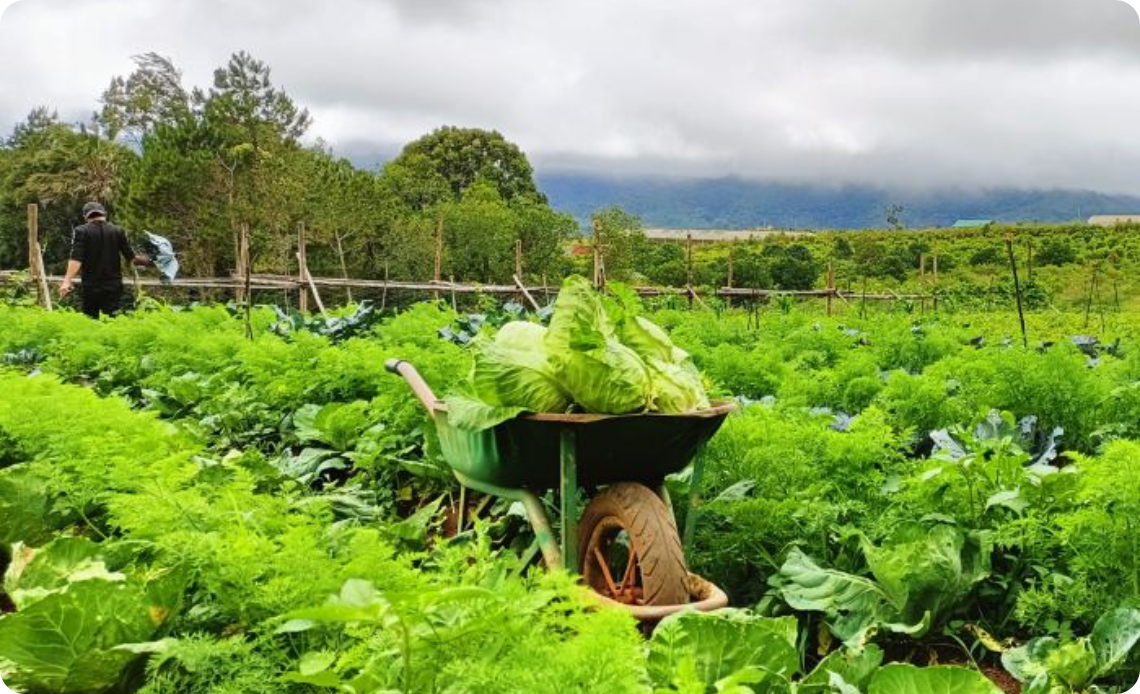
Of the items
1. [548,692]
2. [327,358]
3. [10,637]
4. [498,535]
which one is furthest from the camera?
[327,358]

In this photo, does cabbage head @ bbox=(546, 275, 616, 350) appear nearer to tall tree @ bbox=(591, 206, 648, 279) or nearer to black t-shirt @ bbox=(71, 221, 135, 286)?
black t-shirt @ bbox=(71, 221, 135, 286)

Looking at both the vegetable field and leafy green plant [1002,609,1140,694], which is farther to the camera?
leafy green plant [1002,609,1140,694]

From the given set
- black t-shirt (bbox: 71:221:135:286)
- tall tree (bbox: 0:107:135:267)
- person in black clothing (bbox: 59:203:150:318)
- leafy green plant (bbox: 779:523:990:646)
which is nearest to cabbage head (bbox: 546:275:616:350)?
leafy green plant (bbox: 779:523:990:646)

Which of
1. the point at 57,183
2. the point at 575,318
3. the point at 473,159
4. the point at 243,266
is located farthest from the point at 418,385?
the point at 473,159

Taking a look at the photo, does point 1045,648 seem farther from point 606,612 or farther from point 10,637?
point 10,637

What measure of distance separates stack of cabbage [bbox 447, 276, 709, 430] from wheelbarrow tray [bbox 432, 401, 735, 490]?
0.07 meters

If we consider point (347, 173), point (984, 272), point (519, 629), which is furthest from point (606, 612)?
point (984, 272)

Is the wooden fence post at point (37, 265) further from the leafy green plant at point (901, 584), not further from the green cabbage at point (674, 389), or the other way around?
the leafy green plant at point (901, 584)

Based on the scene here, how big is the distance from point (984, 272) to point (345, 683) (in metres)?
45.3

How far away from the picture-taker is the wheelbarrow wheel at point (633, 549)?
121 inches

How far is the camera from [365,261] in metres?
37.1

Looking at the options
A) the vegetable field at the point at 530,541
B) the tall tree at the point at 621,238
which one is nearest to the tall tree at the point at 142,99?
the tall tree at the point at 621,238

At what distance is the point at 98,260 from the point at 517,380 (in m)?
8.85

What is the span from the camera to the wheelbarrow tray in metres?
3.22
